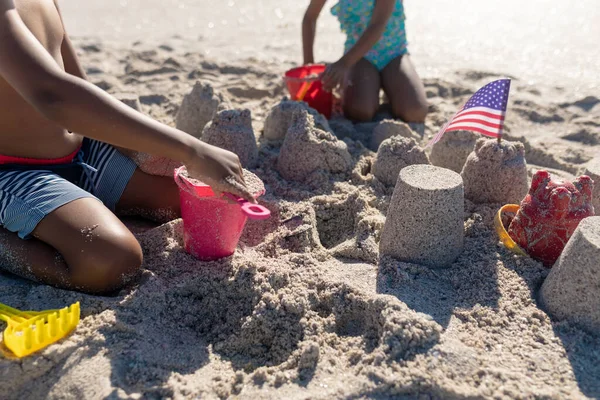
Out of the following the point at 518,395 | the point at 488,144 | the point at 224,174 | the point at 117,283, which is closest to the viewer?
the point at 518,395

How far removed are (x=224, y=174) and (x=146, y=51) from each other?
110 inches

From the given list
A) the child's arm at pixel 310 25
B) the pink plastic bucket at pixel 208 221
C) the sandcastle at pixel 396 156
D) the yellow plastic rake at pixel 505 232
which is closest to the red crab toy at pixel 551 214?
the yellow plastic rake at pixel 505 232

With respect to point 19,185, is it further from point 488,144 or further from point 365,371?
point 488,144

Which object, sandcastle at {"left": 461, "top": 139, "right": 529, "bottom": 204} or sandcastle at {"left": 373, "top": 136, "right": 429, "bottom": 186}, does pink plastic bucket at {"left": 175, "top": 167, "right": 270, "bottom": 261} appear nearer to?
sandcastle at {"left": 373, "top": 136, "right": 429, "bottom": 186}

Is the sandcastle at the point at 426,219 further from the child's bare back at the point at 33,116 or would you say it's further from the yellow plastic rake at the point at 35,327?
the child's bare back at the point at 33,116

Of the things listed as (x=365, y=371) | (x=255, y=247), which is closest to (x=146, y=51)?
(x=255, y=247)

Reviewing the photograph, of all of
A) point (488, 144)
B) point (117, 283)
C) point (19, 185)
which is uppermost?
point (488, 144)

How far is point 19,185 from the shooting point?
6.29 ft

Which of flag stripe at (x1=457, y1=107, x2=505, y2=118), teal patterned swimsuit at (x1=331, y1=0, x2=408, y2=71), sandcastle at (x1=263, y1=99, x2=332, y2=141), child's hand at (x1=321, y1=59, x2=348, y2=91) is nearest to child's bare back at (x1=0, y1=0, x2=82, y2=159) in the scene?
sandcastle at (x1=263, y1=99, x2=332, y2=141)

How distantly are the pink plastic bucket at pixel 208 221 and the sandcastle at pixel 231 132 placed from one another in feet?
1.71

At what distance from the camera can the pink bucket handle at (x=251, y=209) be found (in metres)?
1.61

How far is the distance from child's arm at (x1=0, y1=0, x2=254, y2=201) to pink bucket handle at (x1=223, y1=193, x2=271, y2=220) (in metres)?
0.03

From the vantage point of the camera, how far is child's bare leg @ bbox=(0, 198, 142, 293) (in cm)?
A: 179

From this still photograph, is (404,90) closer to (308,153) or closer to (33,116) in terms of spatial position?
(308,153)
